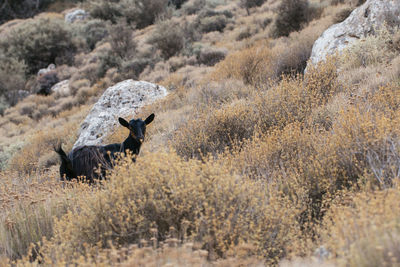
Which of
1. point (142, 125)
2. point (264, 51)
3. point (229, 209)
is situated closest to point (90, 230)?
point (229, 209)

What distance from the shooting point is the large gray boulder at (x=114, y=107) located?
827 centimetres

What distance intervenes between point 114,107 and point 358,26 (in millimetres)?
6499

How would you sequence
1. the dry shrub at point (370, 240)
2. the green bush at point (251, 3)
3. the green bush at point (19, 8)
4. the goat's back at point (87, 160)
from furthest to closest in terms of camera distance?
the green bush at point (19, 8)
the green bush at point (251, 3)
the goat's back at point (87, 160)
the dry shrub at point (370, 240)

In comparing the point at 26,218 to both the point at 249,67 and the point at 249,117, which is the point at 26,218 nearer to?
the point at 249,117

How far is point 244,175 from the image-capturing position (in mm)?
3381

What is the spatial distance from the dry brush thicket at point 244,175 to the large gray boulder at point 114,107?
27.7 inches

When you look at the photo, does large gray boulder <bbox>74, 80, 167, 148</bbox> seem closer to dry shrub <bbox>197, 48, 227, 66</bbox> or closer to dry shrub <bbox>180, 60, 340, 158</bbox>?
dry shrub <bbox>180, 60, 340, 158</bbox>

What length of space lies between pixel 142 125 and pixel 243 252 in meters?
3.06

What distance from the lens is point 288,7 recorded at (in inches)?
493

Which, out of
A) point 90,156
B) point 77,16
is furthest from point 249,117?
point 77,16

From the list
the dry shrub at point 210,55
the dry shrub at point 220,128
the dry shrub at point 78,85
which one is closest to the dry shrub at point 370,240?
the dry shrub at point 220,128

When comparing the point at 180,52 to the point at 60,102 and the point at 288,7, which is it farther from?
the point at 60,102

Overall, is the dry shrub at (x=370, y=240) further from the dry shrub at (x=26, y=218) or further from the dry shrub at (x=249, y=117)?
the dry shrub at (x=249, y=117)

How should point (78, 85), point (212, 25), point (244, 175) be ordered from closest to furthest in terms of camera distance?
1. point (244, 175)
2. point (78, 85)
3. point (212, 25)
